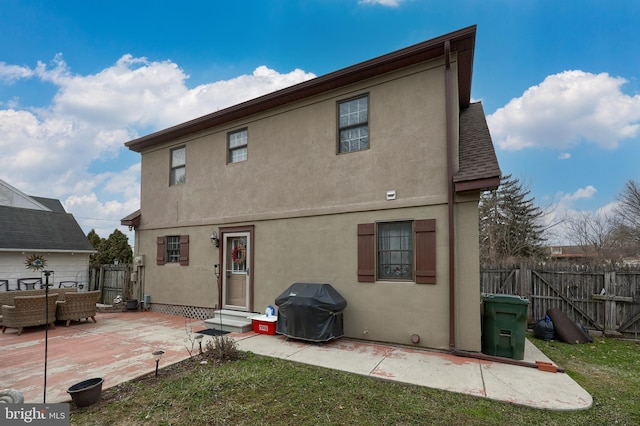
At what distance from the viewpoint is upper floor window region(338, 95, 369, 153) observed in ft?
22.2

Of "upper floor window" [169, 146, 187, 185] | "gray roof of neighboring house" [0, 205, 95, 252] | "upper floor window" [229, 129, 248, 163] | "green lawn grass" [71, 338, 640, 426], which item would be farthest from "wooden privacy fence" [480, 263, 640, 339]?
"gray roof of neighboring house" [0, 205, 95, 252]

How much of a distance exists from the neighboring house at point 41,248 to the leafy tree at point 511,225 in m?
21.2

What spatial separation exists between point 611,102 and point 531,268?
41.9ft

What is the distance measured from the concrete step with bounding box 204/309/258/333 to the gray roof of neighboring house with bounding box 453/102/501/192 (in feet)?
17.5

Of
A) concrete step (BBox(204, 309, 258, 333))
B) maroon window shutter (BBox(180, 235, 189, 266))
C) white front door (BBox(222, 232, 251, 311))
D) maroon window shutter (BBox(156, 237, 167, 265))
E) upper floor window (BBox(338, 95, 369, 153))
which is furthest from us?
maroon window shutter (BBox(156, 237, 167, 265))

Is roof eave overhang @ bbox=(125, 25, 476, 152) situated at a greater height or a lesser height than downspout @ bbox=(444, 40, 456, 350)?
greater

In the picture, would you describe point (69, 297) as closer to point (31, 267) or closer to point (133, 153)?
point (133, 153)

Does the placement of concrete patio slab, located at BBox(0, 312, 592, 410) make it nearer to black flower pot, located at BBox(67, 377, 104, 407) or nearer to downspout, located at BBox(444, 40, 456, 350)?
black flower pot, located at BBox(67, 377, 104, 407)

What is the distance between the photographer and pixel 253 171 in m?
8.24

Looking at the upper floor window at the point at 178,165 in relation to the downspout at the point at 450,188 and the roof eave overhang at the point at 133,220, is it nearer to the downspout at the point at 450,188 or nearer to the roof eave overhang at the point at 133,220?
the roof eave overhang at the point at 133,220

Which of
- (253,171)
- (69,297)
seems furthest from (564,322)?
(69,297)

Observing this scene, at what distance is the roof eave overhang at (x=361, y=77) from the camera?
570 centimetres

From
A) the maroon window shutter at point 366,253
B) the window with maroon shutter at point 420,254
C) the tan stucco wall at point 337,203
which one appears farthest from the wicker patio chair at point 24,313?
the window with maroon shutter at point 420,254

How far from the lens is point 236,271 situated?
8453 millimetres
